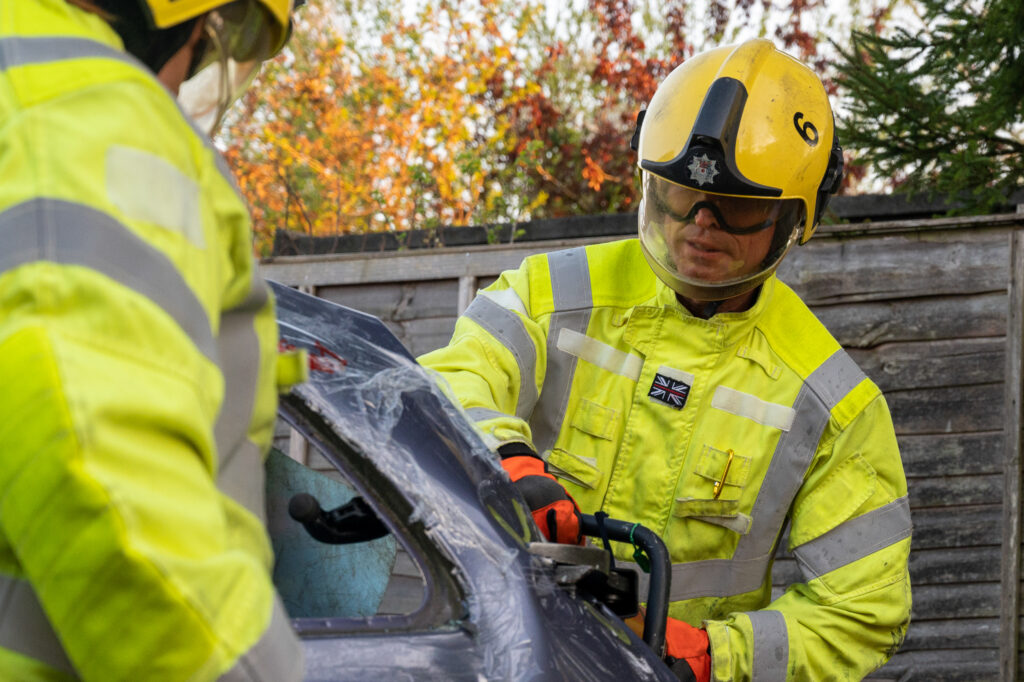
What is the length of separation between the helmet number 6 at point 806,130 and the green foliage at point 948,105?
1805mm

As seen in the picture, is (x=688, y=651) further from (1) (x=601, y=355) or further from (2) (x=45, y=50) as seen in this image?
(2) (x=45, y=50)

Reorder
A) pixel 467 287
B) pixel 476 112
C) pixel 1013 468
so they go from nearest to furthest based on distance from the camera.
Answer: pixel 1013 468 < pixel 467 287 < pixel 476 112

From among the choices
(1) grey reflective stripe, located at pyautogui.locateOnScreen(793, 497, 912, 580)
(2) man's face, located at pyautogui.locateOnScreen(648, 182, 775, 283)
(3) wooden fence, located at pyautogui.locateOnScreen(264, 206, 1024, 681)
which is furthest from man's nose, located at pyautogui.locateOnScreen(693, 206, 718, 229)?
(3) wooden fence, located at pyautogui.locateOnScreen(264, 206, 1024, 681)

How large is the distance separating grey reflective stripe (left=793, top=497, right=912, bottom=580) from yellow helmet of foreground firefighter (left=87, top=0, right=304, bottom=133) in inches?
72.8

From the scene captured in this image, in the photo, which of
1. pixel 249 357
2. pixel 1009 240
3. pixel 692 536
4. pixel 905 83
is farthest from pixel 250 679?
pixel 905 83

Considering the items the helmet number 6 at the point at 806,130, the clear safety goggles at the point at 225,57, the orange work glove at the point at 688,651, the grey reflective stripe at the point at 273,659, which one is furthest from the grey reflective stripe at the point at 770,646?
the clear safety goggles at the point at 225,57

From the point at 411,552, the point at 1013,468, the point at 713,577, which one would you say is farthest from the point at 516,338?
the point at 1013,468

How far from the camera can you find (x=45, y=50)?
82 cm

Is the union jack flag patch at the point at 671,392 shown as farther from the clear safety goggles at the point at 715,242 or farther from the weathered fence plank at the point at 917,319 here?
the weathered fence plank at the point at 917,319

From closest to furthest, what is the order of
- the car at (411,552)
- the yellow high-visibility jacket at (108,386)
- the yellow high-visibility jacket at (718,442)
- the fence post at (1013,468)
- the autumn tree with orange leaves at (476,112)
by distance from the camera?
the yellow high-visibility jacket at (108,386) < the car at (411,552) < the yellow high-visibility jacket at (718,442) < the fence post at (1013,468) < the autumn tree with orange leaves at (476,112)

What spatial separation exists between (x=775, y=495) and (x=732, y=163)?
784mm

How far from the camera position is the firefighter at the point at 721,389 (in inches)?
95.6

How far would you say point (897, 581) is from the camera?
2410 millimetres

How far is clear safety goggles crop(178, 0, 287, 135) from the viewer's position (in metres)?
0.96
